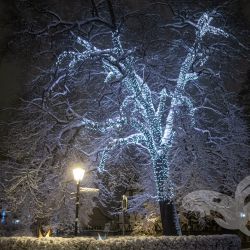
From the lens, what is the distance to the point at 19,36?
17.0 metres

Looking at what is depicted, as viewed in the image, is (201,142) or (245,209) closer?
(201,142)

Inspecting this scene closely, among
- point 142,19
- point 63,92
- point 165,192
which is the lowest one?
point 165,192

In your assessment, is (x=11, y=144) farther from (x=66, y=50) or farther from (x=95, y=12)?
(x=95, y=12)

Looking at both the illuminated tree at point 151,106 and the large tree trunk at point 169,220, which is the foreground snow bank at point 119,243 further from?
the illuminated tree at point 151,106

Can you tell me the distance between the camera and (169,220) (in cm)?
1928

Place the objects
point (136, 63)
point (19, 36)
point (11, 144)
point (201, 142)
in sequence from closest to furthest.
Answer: point (19, 36), point (136, 63), point (201, 142), point (11, 144)

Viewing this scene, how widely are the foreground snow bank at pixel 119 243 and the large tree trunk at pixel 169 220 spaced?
2.21 m

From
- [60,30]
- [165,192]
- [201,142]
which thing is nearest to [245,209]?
[201,142]

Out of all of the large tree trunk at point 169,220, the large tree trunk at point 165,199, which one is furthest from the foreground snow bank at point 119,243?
the large tree trunk at point 165,199

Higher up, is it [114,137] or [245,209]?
[114,137]

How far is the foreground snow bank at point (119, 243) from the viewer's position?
492 inches

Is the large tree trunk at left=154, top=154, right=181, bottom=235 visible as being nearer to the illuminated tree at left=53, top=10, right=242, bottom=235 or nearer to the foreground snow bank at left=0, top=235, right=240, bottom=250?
the illuminated tree at left=53, top=10, right=242, bottom=235

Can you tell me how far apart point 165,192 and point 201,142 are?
3493 millimetres

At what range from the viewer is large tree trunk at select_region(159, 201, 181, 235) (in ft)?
62.7
